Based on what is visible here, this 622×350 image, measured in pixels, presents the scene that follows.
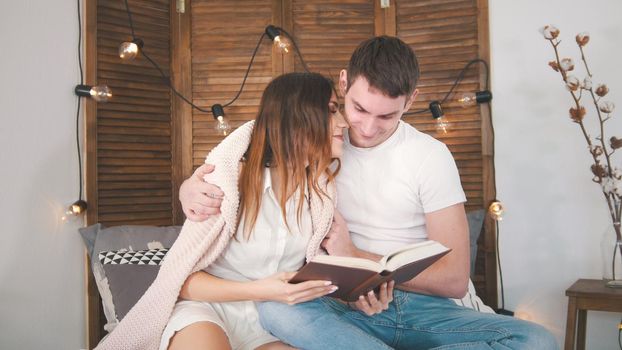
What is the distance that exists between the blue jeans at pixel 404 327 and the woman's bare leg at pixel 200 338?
0.45ft

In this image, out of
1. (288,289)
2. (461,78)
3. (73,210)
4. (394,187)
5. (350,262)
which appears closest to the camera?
(350,262)

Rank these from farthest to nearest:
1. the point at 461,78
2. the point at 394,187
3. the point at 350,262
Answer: the point at 461,78 < the point at 394,187 < the point at 350,262

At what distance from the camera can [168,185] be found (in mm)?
2932

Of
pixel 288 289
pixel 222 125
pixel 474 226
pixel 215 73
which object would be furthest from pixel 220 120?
pixel 288 289

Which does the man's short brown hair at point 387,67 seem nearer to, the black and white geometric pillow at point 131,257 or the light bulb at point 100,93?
the black and white geometric pillow at point 131,257

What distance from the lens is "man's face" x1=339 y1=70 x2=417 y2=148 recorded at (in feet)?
5.45

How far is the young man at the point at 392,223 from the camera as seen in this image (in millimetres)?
1415

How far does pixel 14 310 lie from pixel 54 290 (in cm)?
21

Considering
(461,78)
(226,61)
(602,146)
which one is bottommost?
(602,146)

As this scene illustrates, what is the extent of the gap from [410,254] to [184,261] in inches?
23.3

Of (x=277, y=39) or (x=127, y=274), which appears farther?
(x=277, y=39)

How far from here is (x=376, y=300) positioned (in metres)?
1.42

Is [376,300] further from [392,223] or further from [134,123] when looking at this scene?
[134,123]

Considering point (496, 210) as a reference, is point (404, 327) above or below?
below
